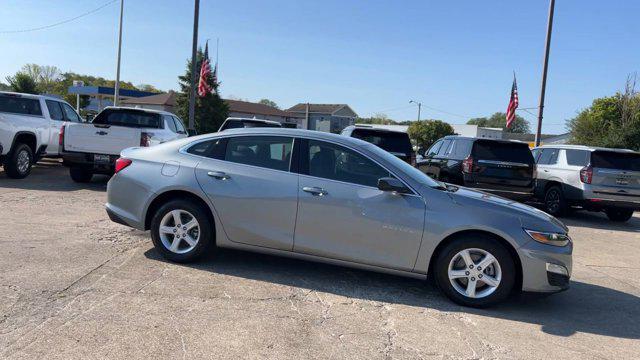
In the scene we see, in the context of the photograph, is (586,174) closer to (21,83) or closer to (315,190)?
(315,190)

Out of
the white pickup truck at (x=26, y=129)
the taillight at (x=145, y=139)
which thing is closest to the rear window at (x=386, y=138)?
the taillight at (x=145, y=139)

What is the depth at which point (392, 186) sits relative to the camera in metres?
5.18

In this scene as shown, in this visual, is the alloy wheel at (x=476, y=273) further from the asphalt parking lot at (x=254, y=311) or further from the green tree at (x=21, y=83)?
the green tree at (x=21, y=83)

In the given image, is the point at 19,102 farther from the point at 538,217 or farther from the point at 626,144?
the point at 626,144

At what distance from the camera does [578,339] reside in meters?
4.53

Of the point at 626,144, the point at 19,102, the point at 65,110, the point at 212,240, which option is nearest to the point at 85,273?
the point at 212,240

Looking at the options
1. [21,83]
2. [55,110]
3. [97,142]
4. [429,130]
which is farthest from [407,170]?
[429,130]

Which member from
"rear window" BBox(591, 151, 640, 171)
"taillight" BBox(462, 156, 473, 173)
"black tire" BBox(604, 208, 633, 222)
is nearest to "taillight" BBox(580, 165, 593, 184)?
"rear window" BBox(591, 151, 640, 171)

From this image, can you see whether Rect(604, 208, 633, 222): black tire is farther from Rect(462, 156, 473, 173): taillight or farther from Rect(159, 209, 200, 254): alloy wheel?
Rect(159, 209, 200, 254): alloy wheel

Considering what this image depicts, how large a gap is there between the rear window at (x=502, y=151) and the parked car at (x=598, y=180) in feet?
4.95

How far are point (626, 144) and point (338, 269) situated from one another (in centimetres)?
2092

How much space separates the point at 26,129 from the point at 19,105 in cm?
88

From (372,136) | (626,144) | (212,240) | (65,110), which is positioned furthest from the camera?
(626,144)

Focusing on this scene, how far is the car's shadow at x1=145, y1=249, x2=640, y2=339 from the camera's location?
196 inches
